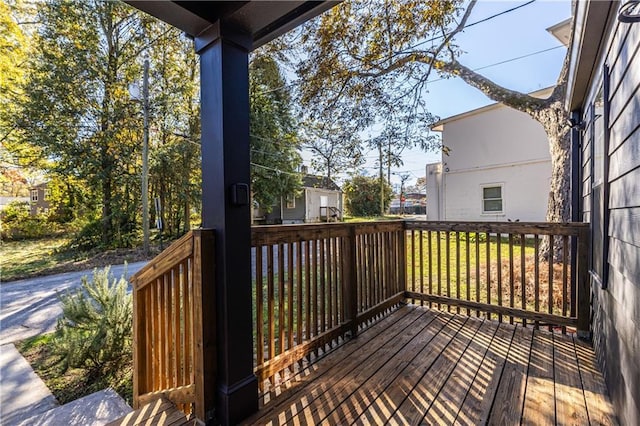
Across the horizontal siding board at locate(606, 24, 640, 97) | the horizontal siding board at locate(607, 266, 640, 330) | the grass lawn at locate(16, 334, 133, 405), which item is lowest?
the grass lawn at locate(16, 334, 133, 405)

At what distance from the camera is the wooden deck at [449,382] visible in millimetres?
1706

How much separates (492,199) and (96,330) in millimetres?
10539

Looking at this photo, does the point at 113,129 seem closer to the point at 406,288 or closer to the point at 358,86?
the point at 358,86

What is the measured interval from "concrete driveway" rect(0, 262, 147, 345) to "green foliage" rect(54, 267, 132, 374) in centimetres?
42

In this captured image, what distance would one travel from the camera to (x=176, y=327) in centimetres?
182

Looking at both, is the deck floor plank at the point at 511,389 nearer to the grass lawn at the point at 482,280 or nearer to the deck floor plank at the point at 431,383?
the deck floor plank at the point at 431,383

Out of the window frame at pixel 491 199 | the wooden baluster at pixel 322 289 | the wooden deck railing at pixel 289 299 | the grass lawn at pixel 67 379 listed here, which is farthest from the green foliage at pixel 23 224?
the window frame at pixel 491 199

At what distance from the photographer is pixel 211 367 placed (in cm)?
165

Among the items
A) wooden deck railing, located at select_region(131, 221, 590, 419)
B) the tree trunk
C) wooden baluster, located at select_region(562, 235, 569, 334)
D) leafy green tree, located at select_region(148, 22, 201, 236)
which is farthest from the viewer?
leafy green tree, located at select_region(148, 22, 201, 236)

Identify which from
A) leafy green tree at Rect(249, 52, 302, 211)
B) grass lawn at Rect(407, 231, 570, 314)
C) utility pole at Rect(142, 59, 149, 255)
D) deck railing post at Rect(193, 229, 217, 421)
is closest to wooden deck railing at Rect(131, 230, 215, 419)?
deck railing post at Rect(193, 229, 217, 421)

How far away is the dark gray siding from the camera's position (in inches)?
53.2

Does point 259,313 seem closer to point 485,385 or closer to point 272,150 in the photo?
point 485,385

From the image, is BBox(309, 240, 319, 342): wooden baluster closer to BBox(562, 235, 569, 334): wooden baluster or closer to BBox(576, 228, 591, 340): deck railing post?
BBox(562, 235, 569, 334): wooden baluster

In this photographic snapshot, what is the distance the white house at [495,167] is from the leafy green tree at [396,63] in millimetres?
3023
